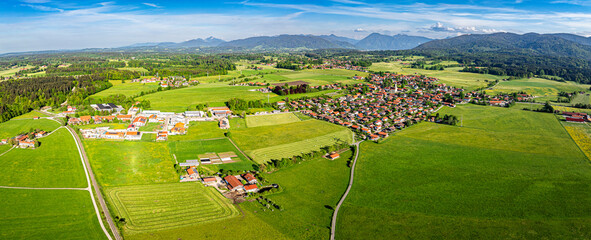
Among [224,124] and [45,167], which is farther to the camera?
→ [224,124]

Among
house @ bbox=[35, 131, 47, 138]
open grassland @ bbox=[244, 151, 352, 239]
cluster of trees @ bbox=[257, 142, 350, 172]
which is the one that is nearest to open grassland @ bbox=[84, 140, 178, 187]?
house @ bbox=[35, 131, 47, 138]

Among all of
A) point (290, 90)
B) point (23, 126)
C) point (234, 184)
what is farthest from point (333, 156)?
point (23, 126)

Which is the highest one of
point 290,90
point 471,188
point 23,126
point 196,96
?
point 290,90

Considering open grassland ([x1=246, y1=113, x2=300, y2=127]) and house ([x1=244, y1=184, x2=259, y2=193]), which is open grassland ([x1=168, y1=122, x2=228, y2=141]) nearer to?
open grassland ([x1=246, y1=113, x2=300, y2=127])

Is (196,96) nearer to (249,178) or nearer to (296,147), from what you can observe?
(296,147)

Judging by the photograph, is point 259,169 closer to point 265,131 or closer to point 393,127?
point 265,131

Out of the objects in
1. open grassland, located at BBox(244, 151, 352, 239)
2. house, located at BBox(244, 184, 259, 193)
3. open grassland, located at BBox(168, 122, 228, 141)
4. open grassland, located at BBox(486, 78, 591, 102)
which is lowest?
open grassland, located at BBox(244, 151, 352, 239)

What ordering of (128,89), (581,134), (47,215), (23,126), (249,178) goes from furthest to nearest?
(128,89) < (23,126) < (581,134) < (249,178) < (47,215)
